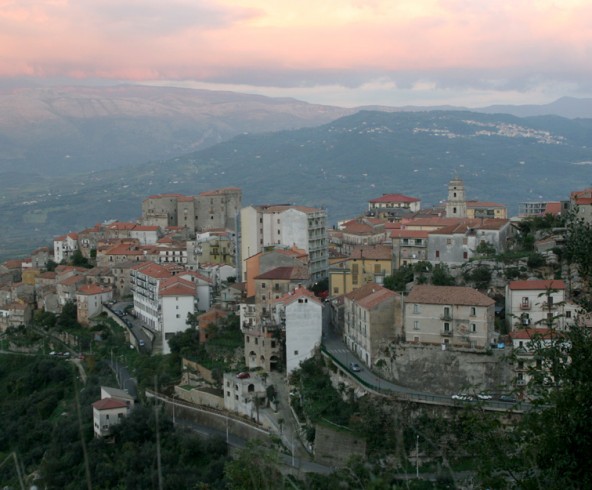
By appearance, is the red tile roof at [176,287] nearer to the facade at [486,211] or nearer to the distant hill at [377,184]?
the facade at [486,211]

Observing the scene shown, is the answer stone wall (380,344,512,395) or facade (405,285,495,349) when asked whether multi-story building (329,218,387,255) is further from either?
stone wall (380,344,512,395)

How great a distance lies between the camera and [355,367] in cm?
3281

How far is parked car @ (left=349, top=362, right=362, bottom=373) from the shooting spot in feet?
106

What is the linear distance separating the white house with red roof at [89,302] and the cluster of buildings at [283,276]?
8 cm

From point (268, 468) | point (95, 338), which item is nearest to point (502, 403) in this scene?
point (268, 468)

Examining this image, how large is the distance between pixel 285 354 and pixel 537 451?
2499 centimetres

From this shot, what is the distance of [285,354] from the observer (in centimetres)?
3650

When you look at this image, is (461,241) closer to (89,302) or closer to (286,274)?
(286,274)

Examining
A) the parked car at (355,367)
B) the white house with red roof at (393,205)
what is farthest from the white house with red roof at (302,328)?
the white house with red roof at (393,205)

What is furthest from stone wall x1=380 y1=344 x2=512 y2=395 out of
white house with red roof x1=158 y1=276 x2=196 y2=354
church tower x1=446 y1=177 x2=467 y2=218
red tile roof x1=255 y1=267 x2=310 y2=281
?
church tower x1=446 y1=177 x2=467 y2=218

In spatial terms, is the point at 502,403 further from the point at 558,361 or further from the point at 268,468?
the point at 558,361

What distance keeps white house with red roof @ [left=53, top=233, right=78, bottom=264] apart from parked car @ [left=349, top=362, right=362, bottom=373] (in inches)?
1597

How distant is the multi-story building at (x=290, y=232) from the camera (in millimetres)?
49219

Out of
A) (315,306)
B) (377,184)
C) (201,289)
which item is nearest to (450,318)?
(315,306)
